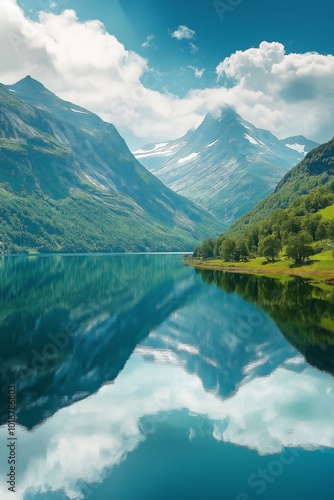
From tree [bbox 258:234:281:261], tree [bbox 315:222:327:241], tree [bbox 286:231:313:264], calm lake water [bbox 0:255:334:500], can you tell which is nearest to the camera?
calm lake water [bbox 0:255:334:500]

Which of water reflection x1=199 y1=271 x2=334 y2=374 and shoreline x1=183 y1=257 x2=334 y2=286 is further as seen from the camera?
shoreline x1=183 y1=257 x2=334 y2=286

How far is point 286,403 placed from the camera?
3475 cm

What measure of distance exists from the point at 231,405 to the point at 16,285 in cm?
9614

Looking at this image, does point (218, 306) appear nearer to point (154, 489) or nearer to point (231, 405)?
point (231, 405)

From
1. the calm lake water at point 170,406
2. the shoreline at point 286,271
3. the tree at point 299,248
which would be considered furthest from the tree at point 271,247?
the calm lake water at point 170,406

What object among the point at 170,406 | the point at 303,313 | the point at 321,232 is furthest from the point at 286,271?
the point at 170,406

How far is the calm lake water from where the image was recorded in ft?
76.9

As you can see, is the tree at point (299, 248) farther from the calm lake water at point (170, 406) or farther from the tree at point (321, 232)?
the calm lake water at point (170, 406)

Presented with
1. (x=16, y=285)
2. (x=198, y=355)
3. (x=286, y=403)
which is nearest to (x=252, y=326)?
(x=198, y=355)

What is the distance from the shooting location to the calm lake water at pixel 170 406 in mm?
23438

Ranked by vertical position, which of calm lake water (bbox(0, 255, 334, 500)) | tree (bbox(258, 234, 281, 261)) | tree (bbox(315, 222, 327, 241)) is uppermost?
tree (bbox(315, 222, 327, 241))

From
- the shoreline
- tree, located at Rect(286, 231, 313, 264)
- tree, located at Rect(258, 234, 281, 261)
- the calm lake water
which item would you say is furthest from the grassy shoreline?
the calm lake water

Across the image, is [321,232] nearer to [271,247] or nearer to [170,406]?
[271,247]

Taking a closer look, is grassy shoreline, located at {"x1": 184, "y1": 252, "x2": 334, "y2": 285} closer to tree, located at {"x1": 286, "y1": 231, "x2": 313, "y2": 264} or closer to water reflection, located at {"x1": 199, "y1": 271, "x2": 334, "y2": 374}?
tree, located at {"x1": 286, "y1": 231, "x2": 313, "y2": 264}
